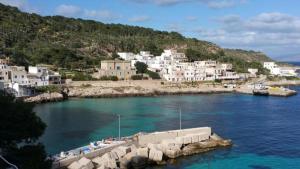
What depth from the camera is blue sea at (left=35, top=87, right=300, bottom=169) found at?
32000 mm

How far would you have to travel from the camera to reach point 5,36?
340 feet

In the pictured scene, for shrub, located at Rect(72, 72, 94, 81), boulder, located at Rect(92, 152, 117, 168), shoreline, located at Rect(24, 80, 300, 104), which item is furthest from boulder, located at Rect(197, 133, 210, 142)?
shrub, located at Rect(72, 72, 94, 81)

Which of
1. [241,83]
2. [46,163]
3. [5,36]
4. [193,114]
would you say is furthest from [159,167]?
[5,36]

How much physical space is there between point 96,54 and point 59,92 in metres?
40.6

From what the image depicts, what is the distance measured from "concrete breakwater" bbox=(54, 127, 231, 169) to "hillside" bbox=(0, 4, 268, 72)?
2309 inches

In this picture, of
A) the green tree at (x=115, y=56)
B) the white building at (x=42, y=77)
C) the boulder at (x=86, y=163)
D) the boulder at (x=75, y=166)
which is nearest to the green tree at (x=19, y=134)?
the boulder at (x=75, y=166)

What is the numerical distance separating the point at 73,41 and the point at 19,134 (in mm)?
100579

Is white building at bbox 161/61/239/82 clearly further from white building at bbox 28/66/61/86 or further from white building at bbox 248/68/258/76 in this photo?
white building at bbox 28/66/61/86

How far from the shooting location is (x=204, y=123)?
48031 millimetres

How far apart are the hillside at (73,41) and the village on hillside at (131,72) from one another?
5453 mm

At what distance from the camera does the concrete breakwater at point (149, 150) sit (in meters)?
27.8

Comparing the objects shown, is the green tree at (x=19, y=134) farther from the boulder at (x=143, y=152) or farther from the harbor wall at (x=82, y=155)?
the boulder at (x=143, y=152)

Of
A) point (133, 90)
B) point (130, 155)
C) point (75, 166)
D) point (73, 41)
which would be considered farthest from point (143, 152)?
point (73, 41)

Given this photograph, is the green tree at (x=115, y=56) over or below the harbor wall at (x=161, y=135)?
over
